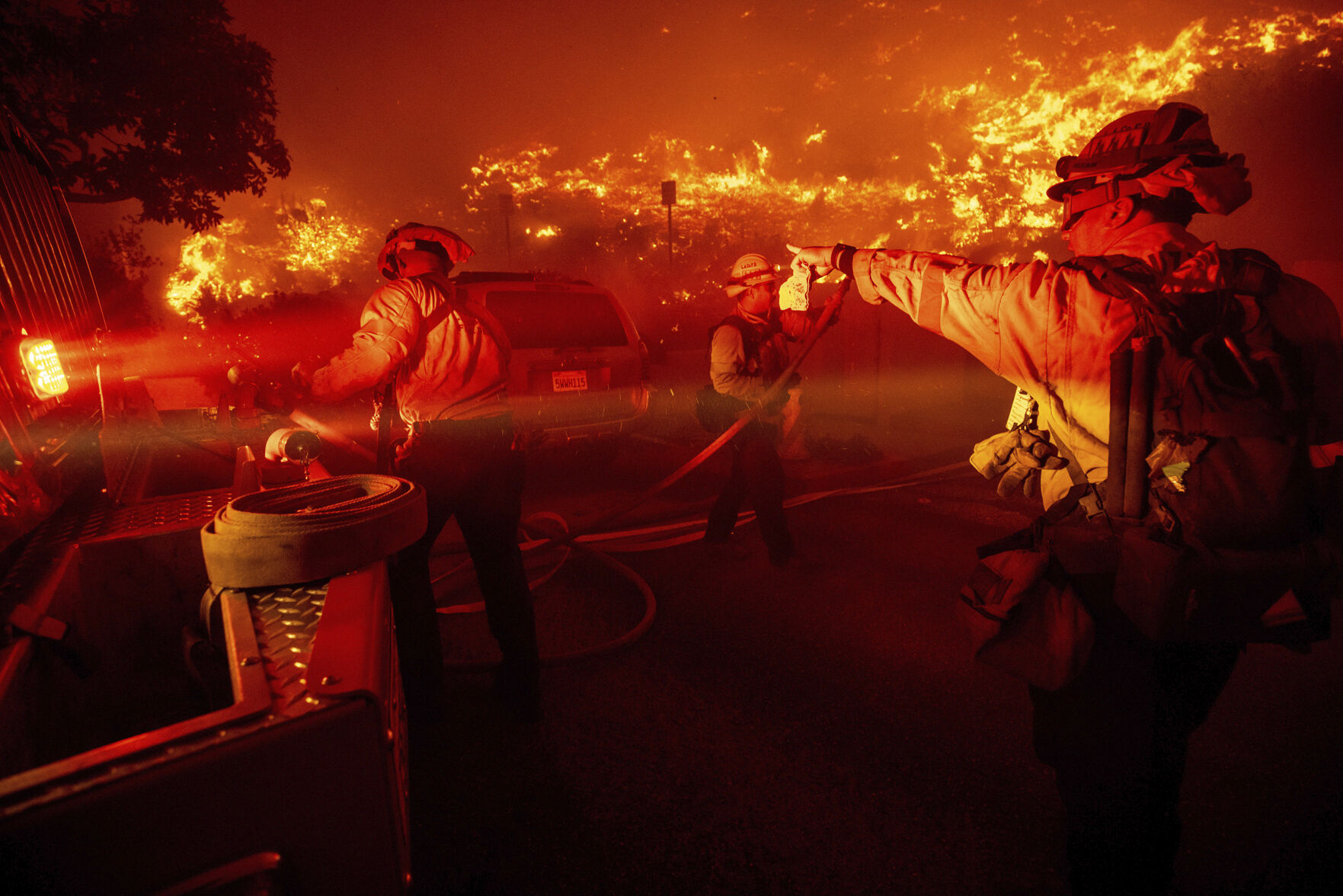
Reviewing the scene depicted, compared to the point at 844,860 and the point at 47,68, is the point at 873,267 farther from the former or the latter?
the point at 47,68

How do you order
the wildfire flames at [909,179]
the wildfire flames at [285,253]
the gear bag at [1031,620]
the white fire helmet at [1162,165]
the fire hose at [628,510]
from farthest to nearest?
the wildfire flames at [285,253] < the wildfire flames at [909,179] < the fire hose at [628,510] < the white fire helmet at [1162,165] < the gear bag at [1031,620]

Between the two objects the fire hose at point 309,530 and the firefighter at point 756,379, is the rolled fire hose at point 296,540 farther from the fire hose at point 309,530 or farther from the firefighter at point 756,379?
the firefighter at point 756,379

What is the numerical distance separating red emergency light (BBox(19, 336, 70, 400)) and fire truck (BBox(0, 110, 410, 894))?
1cm

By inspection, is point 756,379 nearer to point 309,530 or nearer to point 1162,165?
point 1162,165

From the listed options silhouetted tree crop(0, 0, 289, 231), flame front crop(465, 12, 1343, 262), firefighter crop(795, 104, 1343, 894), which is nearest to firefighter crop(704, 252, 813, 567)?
firefighter crop(795, 104, 1343, 894)

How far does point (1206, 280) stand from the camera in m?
1.52

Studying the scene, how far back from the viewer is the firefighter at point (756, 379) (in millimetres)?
4250

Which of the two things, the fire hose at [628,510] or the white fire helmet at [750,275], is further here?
the white fire helmet at [750,275]

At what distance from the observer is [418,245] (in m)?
2.76

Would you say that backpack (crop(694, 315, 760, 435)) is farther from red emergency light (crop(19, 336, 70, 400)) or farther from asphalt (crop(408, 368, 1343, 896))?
red emergency light (crop(19, 336, 70, 400))

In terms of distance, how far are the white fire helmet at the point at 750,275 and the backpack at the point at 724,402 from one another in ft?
0.69

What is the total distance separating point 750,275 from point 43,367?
371cm

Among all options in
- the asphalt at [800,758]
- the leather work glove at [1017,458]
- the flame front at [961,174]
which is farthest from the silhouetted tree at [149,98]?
the flame front at [961,174]

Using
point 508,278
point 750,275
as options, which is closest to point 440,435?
point 750,275
